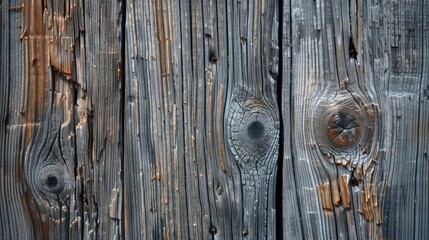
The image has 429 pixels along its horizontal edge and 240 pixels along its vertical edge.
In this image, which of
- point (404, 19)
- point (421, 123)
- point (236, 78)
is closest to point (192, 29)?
point (236, 78)

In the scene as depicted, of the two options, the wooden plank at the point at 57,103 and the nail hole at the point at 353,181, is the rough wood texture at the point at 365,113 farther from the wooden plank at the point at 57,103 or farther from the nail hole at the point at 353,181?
the wooden plank at the point at 57,103

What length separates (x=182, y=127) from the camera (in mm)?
1694

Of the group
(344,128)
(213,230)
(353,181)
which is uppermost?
(344,128)

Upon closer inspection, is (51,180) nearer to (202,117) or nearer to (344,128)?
(202,117)

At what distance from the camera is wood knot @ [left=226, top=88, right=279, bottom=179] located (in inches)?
65.9

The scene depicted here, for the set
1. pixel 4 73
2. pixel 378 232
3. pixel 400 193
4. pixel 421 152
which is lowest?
pixel 378 232

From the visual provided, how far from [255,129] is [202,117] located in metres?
0.16

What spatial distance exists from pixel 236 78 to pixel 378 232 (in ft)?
1.97

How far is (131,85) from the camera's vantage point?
5.58 feet

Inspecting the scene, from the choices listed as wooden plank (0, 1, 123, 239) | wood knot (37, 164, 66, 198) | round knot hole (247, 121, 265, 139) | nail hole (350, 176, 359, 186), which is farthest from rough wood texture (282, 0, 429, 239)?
wood knot (37, 164, 66, 198)

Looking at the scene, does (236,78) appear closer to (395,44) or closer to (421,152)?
(395,44)

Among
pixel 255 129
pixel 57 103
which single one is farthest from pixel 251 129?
pixel 57 103

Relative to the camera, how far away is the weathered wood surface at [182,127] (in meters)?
1.66

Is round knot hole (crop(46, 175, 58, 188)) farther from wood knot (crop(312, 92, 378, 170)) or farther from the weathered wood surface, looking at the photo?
wood knot (crop(312, 92, 378, 170))
